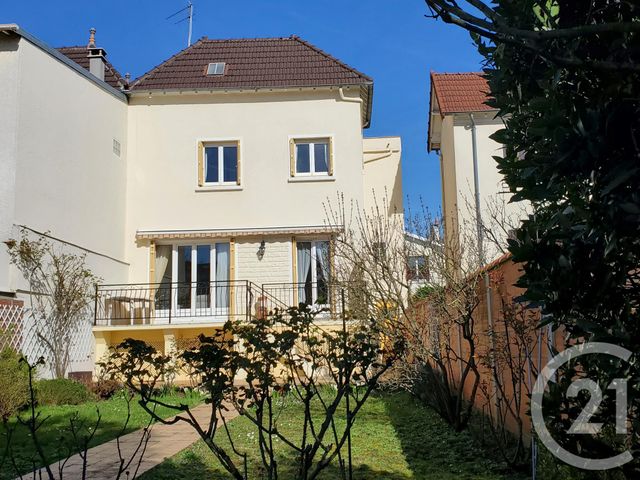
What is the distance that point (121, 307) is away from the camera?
18172 mm

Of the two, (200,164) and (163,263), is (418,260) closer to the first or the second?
(200,164)

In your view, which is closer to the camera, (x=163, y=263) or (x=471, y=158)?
(x=163, y=263)

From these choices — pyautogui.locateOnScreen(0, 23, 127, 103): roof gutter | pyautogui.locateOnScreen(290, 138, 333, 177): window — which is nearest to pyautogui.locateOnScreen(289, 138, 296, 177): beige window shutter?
pyautogui.locateOnScreen(290, 138, 333, 177): window

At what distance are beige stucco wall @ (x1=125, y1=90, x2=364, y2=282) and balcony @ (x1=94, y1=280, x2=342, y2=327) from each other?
833 mm

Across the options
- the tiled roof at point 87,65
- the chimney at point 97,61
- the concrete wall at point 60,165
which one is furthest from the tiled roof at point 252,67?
the concrete wall at point 60,165

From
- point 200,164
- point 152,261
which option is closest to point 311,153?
point 200,164

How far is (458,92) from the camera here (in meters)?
22.6

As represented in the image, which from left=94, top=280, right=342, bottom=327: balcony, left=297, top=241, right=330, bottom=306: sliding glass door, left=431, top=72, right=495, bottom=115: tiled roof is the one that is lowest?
left=94, top=280, right=342, bottom=327: balcony

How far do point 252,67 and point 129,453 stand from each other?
1507cm

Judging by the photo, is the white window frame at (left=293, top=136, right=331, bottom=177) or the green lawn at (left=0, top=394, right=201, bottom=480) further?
the white window frame at (left=293, top=136, right=331, bottom=177)

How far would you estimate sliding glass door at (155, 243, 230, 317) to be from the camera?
18562mm

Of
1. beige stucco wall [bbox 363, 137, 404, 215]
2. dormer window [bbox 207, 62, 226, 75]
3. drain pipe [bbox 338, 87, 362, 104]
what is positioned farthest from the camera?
beige stucco wall [bbox 363, 137, 404, 215]

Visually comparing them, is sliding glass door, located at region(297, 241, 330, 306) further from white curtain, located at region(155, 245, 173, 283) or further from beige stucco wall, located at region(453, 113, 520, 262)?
beige stucco wall, located at region(453, 113, 520, 262)

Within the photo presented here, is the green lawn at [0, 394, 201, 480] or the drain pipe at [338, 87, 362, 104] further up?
the drain pipe at [338, 87, 362, 104]
